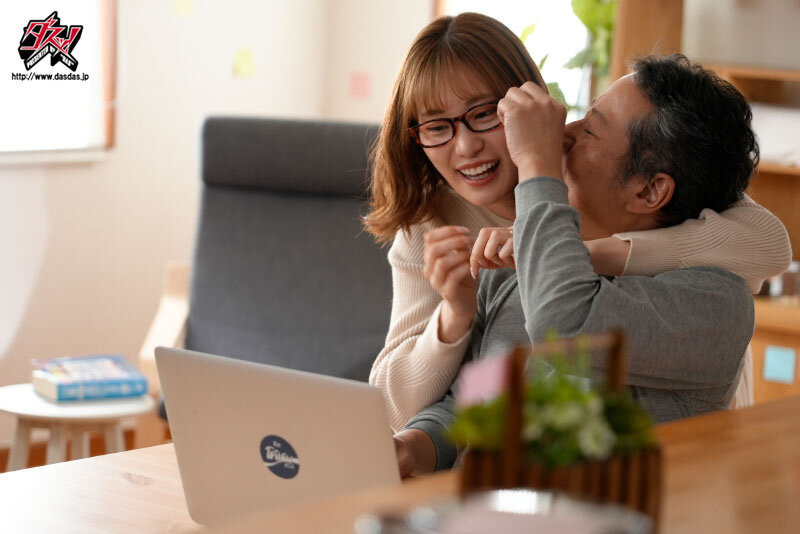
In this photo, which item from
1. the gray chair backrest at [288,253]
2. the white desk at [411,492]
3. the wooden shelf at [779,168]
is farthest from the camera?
the wooden shelf at [779,168]

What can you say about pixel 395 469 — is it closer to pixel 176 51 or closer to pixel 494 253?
pixel 494 253

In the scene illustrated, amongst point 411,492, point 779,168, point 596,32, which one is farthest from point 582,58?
point 411,492

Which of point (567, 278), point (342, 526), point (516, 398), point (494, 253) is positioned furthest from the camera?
point (494, 253)

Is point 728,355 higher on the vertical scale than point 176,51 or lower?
lower

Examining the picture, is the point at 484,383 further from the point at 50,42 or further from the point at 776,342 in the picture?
the point at 50,42

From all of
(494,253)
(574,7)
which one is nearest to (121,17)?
(574,7)

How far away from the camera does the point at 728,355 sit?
1.29 m

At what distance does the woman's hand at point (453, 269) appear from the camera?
55.7 inches

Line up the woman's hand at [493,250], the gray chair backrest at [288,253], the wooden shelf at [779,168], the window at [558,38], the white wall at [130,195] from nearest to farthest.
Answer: the woman's hand at [493,250], the gray chair backrest at [288,253], the wooden shelf at [779,168], the white wall at [130,195], the window at [558,38]

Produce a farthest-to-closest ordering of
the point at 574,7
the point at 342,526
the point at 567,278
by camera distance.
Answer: the point at 574,7
the point at 567,278
the point at 342,526

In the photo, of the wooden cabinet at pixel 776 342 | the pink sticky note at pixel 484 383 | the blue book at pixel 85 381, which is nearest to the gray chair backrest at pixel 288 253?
the blue book at pixel 85 381

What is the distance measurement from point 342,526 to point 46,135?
10.3 ft

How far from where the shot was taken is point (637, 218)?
4.68 ft

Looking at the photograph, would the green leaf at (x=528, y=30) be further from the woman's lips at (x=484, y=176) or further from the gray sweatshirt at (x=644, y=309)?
the gray sweatshirt at (x=644, y=309)
